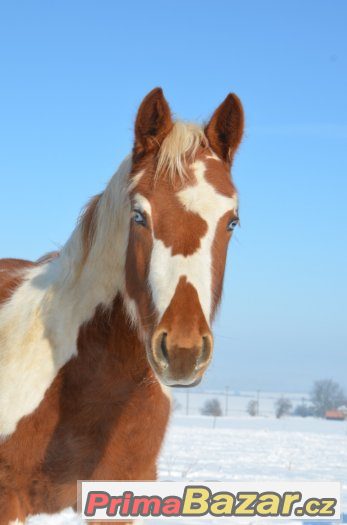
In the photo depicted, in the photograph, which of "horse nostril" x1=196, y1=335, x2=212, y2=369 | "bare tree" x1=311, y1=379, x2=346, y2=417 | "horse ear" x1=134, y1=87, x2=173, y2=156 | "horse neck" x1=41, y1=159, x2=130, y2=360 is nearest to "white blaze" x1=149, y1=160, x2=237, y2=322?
"horse nostril" x1=196, y1=335, x2=212, y2=369

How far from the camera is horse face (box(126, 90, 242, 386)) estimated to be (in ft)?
8.86

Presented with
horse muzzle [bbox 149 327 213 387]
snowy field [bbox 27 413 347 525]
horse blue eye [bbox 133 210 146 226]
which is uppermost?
horse blue eye [bbox 133 210 146 226]

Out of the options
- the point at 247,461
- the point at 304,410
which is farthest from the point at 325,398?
the point at 247,461

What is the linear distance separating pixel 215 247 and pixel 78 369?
3.28ft

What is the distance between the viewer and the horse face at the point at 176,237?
270 cm

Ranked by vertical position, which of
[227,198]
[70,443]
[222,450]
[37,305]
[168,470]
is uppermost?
[227,198]

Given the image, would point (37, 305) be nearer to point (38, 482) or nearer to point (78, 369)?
point (78, 369)

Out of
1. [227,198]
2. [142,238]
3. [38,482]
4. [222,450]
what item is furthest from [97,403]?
[222,450]

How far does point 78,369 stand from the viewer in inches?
135

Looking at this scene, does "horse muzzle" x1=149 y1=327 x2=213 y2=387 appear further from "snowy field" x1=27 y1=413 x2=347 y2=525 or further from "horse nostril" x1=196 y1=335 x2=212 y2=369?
"snowy field" x1=27 y1=413 x2=347 y2=525

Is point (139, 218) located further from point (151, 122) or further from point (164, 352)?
point (164, 352)

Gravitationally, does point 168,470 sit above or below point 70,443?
below

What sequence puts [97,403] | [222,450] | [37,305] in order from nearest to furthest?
1. [97,403]
2. [37,305]
3. [222,450]

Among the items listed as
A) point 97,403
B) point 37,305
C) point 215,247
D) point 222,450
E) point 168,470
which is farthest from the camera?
point 222,450
